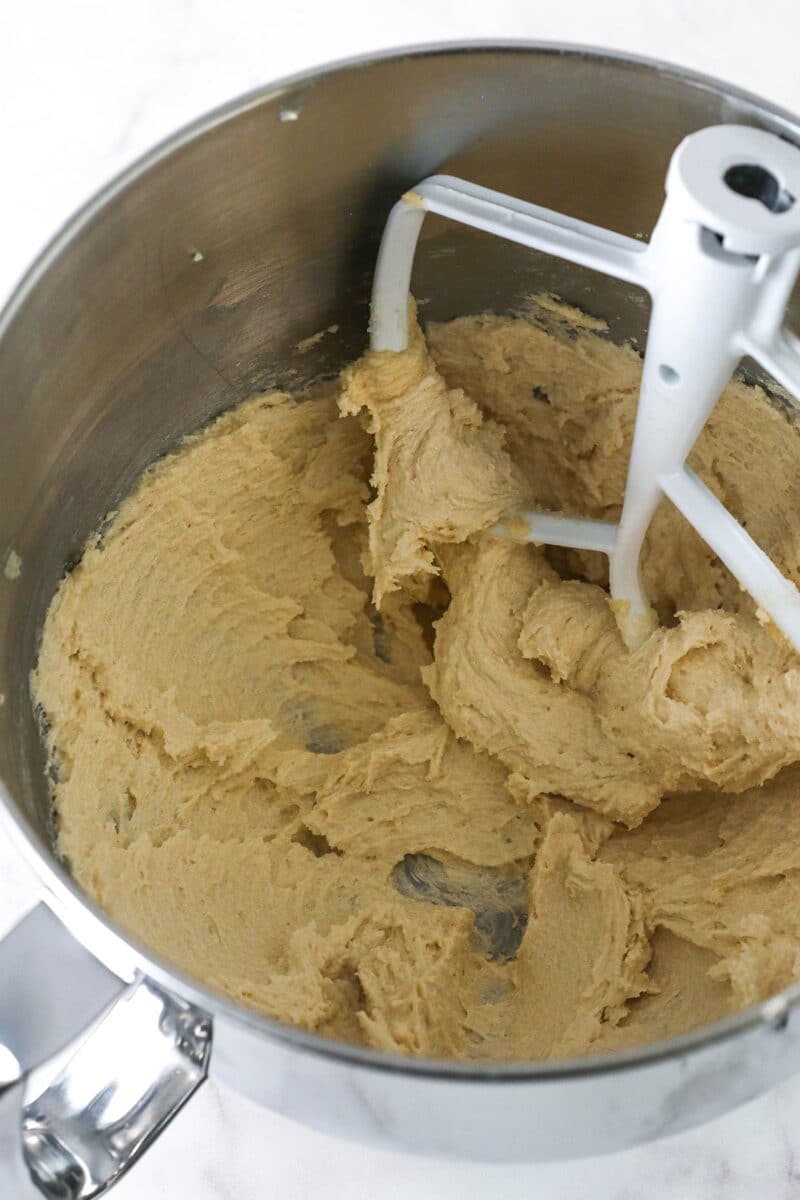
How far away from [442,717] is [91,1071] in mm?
542

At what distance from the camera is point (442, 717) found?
1.17 metres

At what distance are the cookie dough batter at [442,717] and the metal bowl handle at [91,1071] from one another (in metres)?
0.19

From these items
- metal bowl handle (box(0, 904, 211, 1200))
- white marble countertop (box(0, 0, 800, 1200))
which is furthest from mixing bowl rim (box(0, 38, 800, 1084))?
white marble countertop (box(0, 0, 800, 1200))

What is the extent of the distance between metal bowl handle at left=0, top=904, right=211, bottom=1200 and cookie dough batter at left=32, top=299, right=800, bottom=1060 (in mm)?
192

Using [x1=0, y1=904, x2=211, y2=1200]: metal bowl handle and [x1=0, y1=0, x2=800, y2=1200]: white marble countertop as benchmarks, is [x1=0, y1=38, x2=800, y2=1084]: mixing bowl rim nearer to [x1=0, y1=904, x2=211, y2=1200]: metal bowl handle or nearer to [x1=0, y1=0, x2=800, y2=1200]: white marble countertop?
[x1=0, y1=904, x2=211, y2=1200]: metal bowl handle

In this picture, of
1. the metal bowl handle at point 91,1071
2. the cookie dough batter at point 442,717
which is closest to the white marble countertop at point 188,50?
the cookie dough batter at point 442,717

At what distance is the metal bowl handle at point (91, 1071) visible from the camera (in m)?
0.70

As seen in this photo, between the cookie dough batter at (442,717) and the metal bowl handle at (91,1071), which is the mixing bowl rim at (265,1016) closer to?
the metal bowl handle at (91,1071)

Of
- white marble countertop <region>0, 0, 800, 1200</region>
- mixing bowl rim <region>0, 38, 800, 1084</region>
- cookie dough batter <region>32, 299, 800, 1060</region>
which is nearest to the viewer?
mixing bowl rim <region>0, 38, 800, 1084</region>

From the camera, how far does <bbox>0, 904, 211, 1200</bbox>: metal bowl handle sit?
70 centimetres

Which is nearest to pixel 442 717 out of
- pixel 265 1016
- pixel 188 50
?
pixel 265 1016

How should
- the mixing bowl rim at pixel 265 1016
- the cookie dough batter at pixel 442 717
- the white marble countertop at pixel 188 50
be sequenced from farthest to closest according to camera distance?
the white marble countertop at pixel 188 50 → the cookie dough batter at pixel 442 717 → the mixing bowl rim at pixel 265 1016

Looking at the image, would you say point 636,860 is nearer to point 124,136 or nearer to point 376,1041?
point 376,1041

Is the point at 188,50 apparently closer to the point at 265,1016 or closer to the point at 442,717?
the point at 442,717
